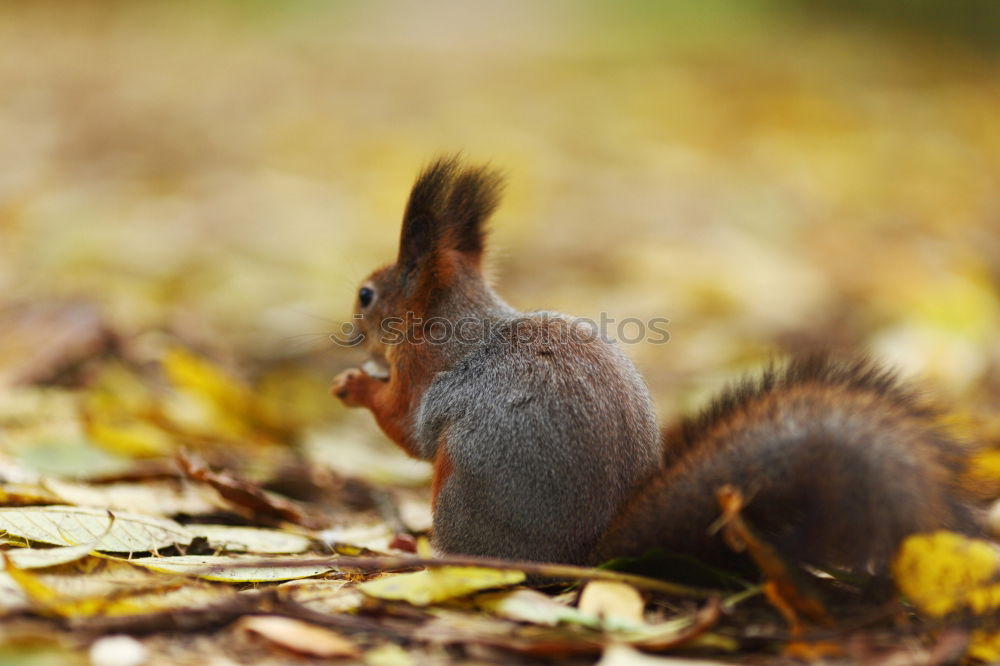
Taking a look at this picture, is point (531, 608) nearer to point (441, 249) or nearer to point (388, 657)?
point (388, 657)

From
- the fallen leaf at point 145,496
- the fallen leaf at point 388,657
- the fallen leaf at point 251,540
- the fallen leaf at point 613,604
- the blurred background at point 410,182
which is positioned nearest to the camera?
the fallen leaf at point 388,657

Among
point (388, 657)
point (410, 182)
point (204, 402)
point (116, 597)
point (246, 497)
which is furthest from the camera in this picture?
point (410, 182)

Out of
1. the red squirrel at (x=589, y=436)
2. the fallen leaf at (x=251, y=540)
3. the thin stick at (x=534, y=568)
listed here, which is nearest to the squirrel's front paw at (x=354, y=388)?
the red squirrel at (x=589, y=436)

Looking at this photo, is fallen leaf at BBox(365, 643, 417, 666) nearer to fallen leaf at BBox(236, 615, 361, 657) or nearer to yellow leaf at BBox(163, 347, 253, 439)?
fallen leaf at BBox(236, 615, 361, 657)

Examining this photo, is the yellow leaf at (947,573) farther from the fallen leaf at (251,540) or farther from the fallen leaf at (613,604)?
the fallen leaf at (251,540)

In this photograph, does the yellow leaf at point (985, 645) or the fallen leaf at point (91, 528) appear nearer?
the yellow leaf at point (985, 645)

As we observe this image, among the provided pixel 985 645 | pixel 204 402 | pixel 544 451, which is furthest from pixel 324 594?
pixel 204 402
